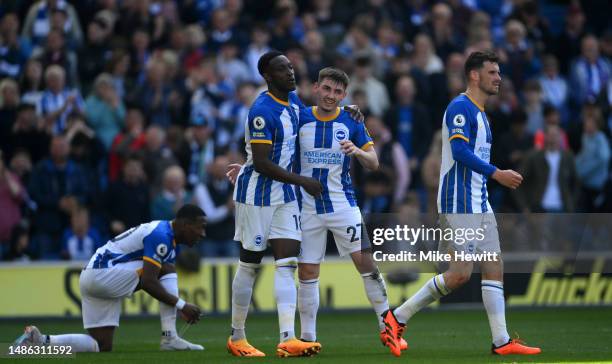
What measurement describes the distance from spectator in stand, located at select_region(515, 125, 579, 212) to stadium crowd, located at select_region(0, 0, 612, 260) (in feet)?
0.07

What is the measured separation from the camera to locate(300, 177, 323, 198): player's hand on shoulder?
10.9 metres

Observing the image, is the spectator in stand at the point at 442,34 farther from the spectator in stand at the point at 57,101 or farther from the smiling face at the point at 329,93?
the smiling face at the point at 329,93

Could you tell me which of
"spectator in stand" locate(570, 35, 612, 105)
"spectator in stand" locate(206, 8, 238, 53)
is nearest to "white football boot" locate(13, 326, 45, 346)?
"spectator in stand" locate(206, 8, 238, 53)

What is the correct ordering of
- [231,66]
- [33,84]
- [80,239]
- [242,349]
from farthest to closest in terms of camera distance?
[231,66] → [33,84] → [80,239] → [242,349]

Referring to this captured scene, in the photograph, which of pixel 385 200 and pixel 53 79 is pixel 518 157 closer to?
pixel 385 200

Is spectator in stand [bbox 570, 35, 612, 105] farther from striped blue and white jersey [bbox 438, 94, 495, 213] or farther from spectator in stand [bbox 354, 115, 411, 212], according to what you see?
striped blue and white jersey [bbox 438, 94, 495, 213]

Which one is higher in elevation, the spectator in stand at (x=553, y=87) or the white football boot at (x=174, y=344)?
the spectator in stand at (x=553, y=87)

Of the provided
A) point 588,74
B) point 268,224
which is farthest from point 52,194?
point 588,74

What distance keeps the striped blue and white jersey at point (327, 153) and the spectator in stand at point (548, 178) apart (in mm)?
7296

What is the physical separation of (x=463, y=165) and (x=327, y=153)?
1.23m

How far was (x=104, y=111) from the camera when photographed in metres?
18.8

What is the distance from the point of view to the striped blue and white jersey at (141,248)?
11.8 meters

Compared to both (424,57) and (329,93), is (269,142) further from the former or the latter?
(424,57)

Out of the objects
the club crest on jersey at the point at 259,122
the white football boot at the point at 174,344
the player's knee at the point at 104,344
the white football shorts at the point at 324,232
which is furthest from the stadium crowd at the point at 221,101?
the club crest on jersey at the point at 259,122
